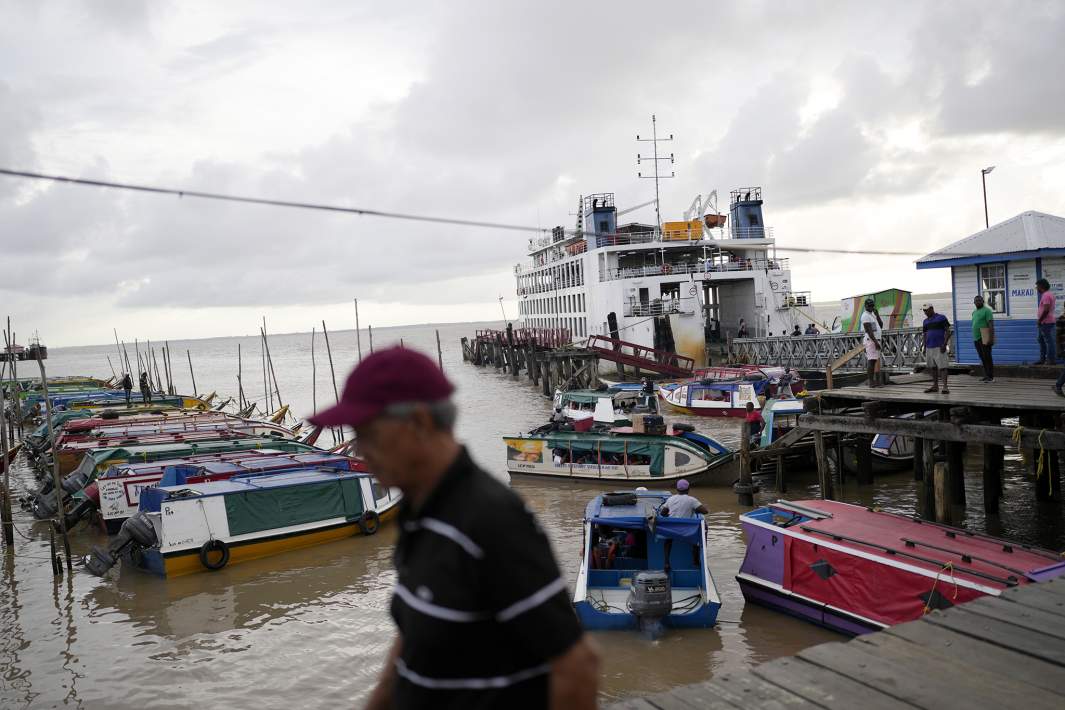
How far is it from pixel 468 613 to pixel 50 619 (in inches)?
583

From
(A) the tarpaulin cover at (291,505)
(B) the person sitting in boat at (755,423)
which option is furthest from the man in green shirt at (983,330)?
(A) the tarpaulin cover at (291,505)

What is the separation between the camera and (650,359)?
152ft

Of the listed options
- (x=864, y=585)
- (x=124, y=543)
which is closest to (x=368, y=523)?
(x=124, y=543)

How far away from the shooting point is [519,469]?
939 inches

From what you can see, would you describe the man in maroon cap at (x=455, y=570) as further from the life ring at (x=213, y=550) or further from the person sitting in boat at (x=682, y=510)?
the life ring at (x=213, y=550)

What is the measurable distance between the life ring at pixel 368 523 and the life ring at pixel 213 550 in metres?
3.13

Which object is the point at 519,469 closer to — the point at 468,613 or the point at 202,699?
the point at 202,699

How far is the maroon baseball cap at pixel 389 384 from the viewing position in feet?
6.93

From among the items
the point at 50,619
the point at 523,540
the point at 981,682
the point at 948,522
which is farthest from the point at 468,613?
the point at 50,619

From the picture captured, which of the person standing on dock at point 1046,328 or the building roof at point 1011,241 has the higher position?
the building roof at point 1011,241

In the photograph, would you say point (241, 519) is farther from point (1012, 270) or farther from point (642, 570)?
point (1012, 270)

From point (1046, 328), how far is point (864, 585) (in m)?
8.71

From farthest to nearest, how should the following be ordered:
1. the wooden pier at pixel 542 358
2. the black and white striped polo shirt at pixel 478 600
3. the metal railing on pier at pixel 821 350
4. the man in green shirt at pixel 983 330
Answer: the wooden pier at pixel 542 358 → the metal railing on pier at pixel 821 350 → the man in green shirt at pixel 983 330 → the black and white striped polo shirt at pixel 478 600

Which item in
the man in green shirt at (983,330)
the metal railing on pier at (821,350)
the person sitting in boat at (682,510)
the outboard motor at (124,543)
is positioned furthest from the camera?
the metal railing on pier at (821,350)
